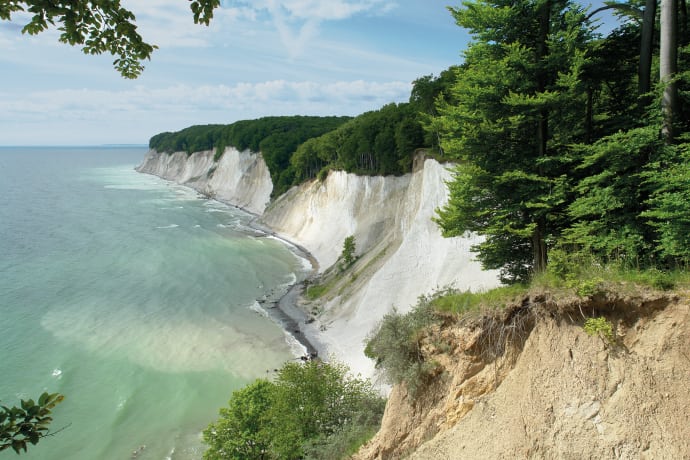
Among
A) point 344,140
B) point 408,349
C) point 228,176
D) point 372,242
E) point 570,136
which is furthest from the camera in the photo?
point 228,176

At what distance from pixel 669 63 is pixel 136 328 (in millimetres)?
32586

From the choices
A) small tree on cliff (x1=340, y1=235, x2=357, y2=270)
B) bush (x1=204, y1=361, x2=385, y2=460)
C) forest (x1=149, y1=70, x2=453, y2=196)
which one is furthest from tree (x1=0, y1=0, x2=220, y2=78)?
small tree on cliff (x1=340, y1=235, x2=357, y2=270)

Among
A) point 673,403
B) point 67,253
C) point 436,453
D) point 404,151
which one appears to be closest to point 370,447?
point 436,453

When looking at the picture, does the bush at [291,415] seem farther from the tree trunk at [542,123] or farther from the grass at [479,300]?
the tree trunk at [542,123]

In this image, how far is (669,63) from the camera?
9.99m

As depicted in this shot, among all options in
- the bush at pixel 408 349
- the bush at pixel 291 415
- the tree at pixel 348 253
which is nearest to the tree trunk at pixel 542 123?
the bush at pixel 408 349

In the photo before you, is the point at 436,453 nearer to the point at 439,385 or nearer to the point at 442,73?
the point at 439,385

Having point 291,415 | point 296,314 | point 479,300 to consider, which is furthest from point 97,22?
point 296,314

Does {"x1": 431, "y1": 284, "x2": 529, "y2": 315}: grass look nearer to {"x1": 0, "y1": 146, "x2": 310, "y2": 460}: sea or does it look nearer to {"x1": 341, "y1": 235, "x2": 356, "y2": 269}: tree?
{"x1": 0, "y1": 146, "x2": 310, "y2": 460}: sea

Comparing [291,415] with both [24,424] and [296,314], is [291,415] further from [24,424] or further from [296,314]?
[296,314]

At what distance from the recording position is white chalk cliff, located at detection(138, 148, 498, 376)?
25281mm

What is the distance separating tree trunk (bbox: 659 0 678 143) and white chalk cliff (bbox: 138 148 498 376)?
5.97 metres

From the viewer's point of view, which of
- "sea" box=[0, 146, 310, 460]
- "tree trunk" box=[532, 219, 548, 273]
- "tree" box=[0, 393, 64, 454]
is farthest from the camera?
"sea" box=[0, 146, 310, 460]

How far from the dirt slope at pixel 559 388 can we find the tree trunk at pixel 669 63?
4409mm
